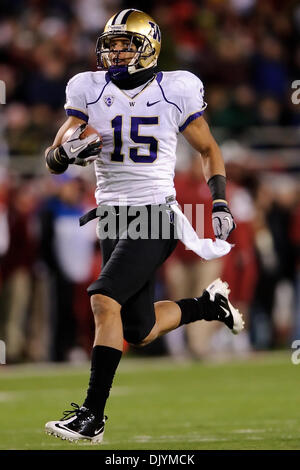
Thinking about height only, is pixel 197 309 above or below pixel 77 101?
below

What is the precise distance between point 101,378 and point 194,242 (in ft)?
2.85

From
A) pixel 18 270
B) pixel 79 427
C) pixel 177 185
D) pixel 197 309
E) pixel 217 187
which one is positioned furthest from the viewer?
pixel 18 270

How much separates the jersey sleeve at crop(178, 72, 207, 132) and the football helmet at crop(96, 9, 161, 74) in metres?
0.22

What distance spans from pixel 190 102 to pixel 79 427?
5.23ft

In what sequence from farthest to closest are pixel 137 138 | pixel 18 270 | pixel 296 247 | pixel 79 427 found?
1. pixel 296 247
2. pixel 18 270
3. pixel 137 138
4. pixel 79 427

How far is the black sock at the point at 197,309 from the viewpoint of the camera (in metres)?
5.72

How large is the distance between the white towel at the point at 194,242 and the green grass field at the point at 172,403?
2.93 ft

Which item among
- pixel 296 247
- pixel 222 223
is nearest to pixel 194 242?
pixel 222 223

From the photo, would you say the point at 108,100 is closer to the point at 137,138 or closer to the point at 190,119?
the point at 137,138

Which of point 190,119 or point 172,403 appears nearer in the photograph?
point 190,119

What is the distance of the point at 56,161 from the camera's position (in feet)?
16.9

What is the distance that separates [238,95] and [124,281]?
21.3 feet

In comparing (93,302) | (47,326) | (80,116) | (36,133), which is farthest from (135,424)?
(36,133)

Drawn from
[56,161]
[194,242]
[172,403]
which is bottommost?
[172,403]
